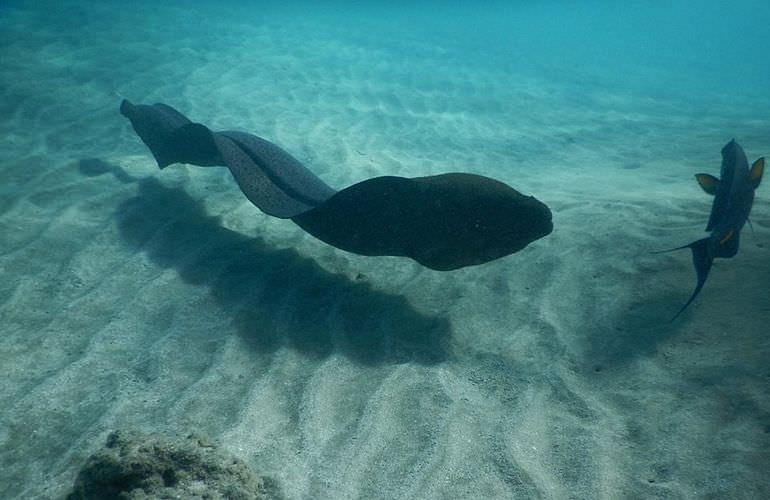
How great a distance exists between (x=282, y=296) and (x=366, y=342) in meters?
0.95

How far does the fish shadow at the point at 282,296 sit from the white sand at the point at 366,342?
24mm

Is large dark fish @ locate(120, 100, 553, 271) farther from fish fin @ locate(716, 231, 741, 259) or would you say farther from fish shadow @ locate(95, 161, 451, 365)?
fish fin @ locate(716, 231, 741, 259)

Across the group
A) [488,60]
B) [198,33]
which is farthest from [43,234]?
[488,60]

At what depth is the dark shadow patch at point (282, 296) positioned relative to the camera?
11.4 ft

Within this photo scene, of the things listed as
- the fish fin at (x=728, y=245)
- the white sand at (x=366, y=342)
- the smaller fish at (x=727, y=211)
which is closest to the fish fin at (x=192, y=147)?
the white sand at (x=366, y=342)

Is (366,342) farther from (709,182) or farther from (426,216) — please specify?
(709,182)

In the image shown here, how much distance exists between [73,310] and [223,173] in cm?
340

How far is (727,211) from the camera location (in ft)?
10.9

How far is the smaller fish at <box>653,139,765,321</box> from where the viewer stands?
296 centimetres

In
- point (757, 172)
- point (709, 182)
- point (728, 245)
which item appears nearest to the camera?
point (728, 245)

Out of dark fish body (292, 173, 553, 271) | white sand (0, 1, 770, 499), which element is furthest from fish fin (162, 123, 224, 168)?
dark fish body (292, 173, 553, 271)

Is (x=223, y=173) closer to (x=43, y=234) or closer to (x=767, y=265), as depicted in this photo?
(x=43, y=234)

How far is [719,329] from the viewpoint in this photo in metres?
3.26

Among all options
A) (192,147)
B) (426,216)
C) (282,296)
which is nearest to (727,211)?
(426,216)
